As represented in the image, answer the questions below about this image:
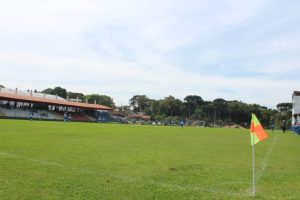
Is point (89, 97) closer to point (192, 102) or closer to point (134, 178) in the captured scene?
→ point (192, 102)

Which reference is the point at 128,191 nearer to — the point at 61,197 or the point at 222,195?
the point at 61,197

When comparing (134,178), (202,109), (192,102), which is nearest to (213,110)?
(202,109)

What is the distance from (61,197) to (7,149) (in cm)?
717

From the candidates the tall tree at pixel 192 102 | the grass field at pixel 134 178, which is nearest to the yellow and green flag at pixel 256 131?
the grass field at pixel 134 178

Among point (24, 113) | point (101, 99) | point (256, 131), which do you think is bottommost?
point (256, 131)

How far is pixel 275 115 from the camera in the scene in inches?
5015

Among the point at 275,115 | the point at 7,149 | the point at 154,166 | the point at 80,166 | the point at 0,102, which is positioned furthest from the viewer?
the point at 275,115

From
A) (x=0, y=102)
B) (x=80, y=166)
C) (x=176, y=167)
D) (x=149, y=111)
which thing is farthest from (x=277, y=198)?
(x=149, y=111)

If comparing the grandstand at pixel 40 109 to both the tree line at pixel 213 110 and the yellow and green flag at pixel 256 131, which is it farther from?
the yellow and green flag at pixel 256 131

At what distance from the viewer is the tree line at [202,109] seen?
13112 centimetres

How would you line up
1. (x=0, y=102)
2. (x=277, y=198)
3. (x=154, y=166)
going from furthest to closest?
(x=0, y=102)
(x=154, y=166)
(x=277, y=198)

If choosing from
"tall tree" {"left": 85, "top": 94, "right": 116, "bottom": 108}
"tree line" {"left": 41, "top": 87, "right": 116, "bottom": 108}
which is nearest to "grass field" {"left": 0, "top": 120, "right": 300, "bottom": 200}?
"tree line" {"left": 41, "top": 87, "right": 116, "bottom": 108}

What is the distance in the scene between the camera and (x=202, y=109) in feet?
478

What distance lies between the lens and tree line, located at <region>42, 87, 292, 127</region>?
13112 cm
